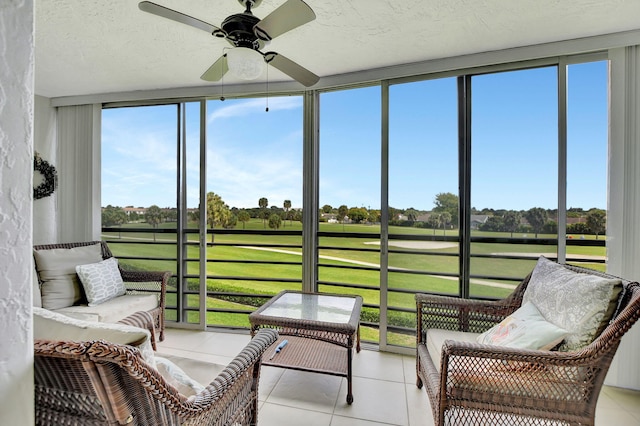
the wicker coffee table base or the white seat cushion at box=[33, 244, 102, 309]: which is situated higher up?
the white seat cushion at box=[33, 244, 102, 309]

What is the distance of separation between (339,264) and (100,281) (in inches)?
87.7

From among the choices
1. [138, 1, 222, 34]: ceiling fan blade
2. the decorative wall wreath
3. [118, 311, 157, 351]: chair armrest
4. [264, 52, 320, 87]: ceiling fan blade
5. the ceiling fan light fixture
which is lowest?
[118, 311, 157, 351]: chair armrest

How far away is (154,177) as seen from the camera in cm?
331

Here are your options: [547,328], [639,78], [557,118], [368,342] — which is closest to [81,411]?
[547,328]

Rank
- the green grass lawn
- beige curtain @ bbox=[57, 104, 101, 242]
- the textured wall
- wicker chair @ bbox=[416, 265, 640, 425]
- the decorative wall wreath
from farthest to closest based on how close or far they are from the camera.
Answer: beige curtain @ bbox=[57, 104, 101, 242] → the decorative wall wreath → the green grass lawn → wicker chair @ bbox=[416, 265, 640, 425] → the textured wall

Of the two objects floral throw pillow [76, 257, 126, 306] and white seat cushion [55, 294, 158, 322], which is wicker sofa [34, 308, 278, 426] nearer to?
white seat cushion [55, 294, 158, 322]

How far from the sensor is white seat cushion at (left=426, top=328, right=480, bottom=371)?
5.79ft

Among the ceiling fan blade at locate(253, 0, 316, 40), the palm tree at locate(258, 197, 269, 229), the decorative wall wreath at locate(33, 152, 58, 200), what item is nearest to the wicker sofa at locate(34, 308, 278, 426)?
the ceiling fan blade at locate(253, 0, 316, 40)

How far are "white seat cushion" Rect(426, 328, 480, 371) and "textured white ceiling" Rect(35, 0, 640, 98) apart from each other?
206 cm

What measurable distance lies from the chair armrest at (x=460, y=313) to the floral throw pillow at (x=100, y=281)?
2.65m

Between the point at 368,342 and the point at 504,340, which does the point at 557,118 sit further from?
the point at 368,342

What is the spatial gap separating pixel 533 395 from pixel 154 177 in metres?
3.61

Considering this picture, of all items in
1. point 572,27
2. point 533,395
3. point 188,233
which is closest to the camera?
point 533,395

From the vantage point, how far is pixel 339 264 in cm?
324
